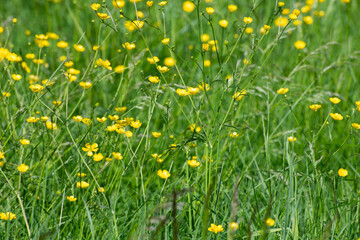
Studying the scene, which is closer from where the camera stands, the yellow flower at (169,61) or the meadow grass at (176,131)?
the meadow grass at (176,131)

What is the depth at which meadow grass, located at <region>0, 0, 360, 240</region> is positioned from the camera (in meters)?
1.74

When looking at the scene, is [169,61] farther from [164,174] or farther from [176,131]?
[164,174]

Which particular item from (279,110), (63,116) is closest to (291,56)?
(279,110)

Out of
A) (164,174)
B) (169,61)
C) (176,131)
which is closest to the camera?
(164,174)

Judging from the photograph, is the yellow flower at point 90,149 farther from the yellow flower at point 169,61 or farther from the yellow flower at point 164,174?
the yellow flower at point 169,61

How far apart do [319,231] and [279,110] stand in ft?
3.19

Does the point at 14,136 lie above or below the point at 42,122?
below

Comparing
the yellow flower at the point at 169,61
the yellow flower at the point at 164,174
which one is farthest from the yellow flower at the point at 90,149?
the yellow flower at the point at 169,61

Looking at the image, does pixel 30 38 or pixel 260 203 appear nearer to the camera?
pixel 260 203

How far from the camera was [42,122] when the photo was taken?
1885mm

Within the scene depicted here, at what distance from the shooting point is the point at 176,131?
2637mm

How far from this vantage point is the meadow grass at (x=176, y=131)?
1.74m

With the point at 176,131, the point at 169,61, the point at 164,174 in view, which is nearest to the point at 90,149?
the point at 164,174

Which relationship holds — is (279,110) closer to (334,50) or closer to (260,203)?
(260,203)
